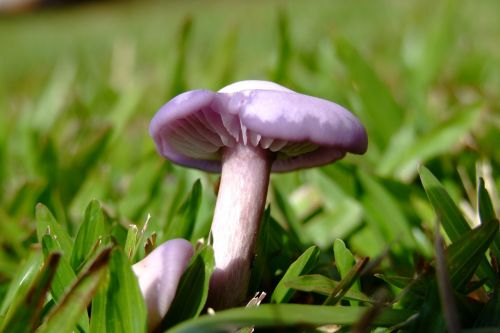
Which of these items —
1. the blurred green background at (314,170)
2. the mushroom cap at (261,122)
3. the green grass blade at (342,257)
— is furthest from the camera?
the blurred green background at (314,170)

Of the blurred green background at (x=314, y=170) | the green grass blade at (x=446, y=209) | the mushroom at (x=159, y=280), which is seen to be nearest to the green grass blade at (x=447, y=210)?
the green grass blade at (x=446, y=209)

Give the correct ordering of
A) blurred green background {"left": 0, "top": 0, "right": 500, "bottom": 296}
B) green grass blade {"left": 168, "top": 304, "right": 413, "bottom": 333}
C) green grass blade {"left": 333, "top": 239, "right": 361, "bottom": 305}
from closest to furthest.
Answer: green grass blade {"left": 168, "top": 304, "right": 413, "bottom": 333}
green grass blade {"left": 333, "top": 239, "right": 361, "bottom": 305}
blurred green background {"left": 0, "top": 0, "right": 500, "bottom": 296}

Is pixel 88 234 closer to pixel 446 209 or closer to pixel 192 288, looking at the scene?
pixel 192 288

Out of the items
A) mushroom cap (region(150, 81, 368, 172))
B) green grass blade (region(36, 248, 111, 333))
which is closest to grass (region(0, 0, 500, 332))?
green grass blade (region(36, 248, 111, 333))

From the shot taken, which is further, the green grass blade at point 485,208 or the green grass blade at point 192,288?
the green grass blade at point 485,208

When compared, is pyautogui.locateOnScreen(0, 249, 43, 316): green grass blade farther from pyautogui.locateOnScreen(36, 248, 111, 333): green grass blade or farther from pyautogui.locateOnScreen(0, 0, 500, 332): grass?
pyautogui.locateOnScreen(36, 248, 111, 333): green grass blade

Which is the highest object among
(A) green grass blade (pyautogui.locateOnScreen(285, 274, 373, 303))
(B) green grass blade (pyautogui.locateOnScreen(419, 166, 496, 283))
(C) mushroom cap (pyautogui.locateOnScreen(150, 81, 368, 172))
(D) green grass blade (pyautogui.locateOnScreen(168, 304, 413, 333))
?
(C) mushroom cap (pyautogui.locateOnScreen(150, 81, 368, 172))

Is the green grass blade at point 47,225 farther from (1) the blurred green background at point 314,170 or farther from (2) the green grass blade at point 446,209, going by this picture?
(2) the green grass blade at point 446,209
